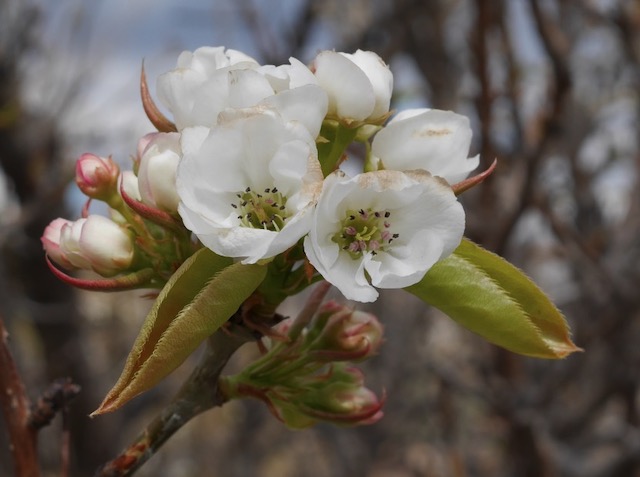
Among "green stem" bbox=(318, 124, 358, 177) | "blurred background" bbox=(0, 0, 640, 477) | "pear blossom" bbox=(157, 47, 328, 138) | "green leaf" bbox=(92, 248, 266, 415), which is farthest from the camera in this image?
"blurred background" bbox=(0, 0, 640, 477)

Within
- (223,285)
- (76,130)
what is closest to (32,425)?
(223,285)

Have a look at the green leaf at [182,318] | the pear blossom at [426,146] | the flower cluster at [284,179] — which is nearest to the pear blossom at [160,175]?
the flower cluster at [284,179]

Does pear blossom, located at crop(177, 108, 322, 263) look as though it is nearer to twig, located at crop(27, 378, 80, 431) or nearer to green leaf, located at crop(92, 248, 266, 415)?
green leaf, located at crop(92, 248, 266, 415)

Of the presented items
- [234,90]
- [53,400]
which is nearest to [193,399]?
[53,400]

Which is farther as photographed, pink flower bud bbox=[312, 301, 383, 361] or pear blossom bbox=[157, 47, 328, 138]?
pink flower bud bbox=[312, 301, 383, 361]

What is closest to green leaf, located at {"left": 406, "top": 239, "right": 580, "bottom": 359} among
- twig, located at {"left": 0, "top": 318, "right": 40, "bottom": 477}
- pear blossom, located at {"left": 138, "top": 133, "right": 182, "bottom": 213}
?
pear blossom, located at {"left": 138, "top": 133, "right": 182, "bottom": 213}

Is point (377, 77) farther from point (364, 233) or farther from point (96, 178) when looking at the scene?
point (96, 178)

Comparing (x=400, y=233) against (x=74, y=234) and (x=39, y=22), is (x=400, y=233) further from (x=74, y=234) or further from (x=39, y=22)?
(x=39, y=22)
